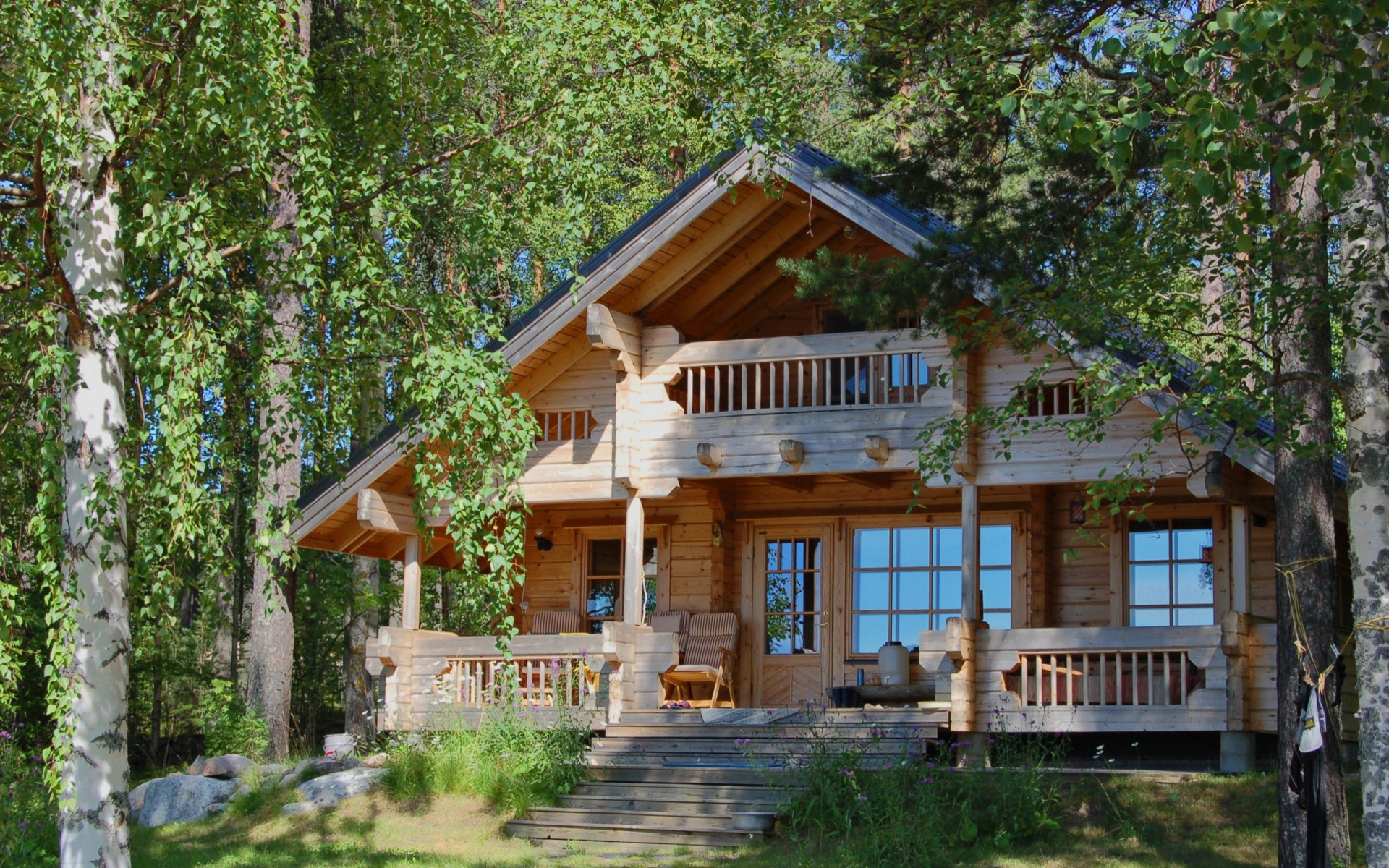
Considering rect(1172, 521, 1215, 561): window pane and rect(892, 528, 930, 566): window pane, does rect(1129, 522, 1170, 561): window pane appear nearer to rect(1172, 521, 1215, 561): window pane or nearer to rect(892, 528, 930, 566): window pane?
Result: rect(1172, 521, 1215, 561): window pane

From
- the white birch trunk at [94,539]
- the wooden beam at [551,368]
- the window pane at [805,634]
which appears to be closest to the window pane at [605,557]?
the window pane at [805,634]

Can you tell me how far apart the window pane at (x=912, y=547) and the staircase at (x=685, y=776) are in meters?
2.70

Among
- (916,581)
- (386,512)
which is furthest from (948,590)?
(386,512)

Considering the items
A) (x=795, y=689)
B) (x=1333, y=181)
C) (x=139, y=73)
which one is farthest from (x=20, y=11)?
(x=795, y=689)

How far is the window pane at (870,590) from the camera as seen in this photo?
15242 millimetres

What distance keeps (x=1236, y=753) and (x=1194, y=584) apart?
8.08 feet

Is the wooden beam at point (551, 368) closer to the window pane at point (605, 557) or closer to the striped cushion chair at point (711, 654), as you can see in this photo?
the window pane at point (605, 557)

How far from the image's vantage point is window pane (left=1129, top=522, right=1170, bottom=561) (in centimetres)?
1423

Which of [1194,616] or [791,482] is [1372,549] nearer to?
[1194,616]

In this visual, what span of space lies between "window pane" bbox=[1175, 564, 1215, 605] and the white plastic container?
262cm

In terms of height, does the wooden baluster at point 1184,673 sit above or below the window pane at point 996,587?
below

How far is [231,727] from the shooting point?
17859 mm

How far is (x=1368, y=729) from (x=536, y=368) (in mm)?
9545

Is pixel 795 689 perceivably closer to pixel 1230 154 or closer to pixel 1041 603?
pixel 1041 603
